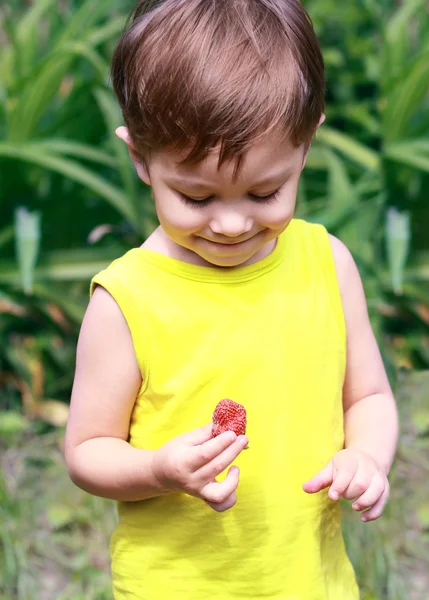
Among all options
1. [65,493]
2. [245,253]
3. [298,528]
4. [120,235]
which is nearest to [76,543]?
[65,493]

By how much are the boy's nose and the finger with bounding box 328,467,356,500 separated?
14.1 inches

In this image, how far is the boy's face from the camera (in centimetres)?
110

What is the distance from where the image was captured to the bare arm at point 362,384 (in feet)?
4.42

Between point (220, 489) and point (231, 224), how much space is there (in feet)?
1.08

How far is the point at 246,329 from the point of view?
1249 millimetres

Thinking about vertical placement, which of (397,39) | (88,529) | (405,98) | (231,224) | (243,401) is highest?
(231,224)

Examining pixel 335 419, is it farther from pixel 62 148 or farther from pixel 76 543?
pixel 62 148

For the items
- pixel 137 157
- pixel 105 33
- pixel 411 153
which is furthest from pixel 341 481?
pixel 105 33

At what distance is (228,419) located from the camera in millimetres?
1111

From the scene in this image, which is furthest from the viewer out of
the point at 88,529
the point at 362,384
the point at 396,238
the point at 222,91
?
the point at 396,238

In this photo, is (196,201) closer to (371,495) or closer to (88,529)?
(371,495)

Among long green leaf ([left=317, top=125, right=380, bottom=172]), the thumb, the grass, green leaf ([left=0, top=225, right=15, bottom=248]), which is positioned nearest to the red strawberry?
the thumb

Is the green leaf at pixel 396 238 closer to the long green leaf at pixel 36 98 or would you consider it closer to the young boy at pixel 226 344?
the long green leaf at pixel 36 98

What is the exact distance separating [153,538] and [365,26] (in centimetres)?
285
